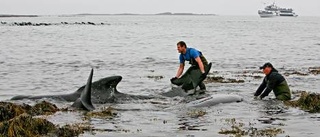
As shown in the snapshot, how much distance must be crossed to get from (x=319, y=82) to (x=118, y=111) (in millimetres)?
11933

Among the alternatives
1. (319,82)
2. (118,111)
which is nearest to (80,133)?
(118,111)

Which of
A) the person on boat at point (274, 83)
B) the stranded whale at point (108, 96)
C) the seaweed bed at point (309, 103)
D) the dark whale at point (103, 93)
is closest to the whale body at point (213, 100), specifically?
the stranded whale at point (108, 96)

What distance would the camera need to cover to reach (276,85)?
17.6 meters

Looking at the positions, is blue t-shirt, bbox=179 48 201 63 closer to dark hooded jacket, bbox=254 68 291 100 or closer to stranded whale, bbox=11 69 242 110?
stranded whale, bbox=11 69 242 110

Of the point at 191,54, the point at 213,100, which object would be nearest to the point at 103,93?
the point at 213,100

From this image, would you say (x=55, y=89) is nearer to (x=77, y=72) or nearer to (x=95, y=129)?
(x=77, y=72)

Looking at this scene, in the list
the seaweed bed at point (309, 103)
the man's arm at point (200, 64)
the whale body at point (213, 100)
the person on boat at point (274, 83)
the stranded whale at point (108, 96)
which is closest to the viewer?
the seaweed bed at point (309, 103)

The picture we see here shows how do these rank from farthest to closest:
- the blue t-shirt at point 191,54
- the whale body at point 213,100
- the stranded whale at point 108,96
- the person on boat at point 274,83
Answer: the blue t-shirt at point 191,54 → the person on boat at point 274,83 → the stranded whale at point 108,96 → the whale body at point 213,100

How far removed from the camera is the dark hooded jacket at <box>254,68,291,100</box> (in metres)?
17.2

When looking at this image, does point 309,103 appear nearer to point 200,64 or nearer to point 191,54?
point 200,64

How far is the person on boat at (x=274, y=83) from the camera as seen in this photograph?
17.2 metres

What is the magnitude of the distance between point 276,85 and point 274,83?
317mm

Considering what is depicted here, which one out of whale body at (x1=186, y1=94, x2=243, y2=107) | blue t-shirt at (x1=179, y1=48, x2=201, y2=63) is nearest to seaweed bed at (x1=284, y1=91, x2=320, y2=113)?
whale body at (x1=186, y1=94, x2=243, y2=107)

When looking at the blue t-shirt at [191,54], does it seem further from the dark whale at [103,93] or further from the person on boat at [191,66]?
the dark whale at [103,93]
